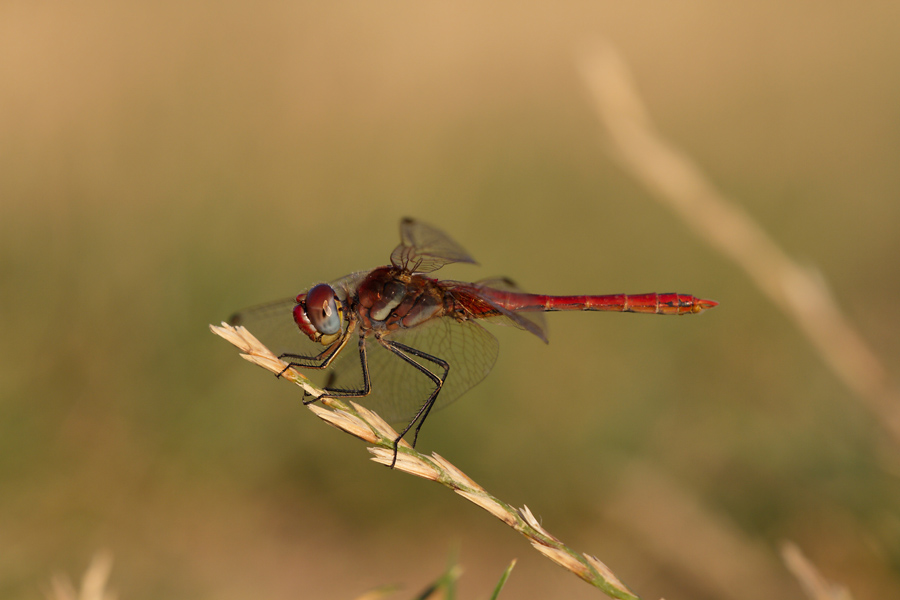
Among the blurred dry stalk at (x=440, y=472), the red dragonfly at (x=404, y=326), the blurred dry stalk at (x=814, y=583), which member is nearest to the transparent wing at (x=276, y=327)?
the red dragonfly at (x=404, y=326)

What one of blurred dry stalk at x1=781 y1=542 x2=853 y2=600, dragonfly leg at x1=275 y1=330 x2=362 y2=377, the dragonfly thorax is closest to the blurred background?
the dragonfly thorax

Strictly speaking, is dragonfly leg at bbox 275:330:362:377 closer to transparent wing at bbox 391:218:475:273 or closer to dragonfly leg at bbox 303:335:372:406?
dragonfly leg at bbox 303:335:372:406

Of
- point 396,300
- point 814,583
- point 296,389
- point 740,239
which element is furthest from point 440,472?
point 296,389

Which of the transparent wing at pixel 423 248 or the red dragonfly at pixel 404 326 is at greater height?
the transparent wing at pixel 423 248

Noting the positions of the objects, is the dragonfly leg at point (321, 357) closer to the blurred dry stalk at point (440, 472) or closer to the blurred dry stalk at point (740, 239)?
the blurred dry stalk at point (440, 472)

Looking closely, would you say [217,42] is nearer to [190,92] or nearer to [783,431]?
[190,92]

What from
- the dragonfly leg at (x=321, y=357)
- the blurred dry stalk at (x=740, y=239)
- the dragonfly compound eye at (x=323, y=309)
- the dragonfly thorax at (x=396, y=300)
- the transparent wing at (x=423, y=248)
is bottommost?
the dragonfly leg at (x=321, y=357)

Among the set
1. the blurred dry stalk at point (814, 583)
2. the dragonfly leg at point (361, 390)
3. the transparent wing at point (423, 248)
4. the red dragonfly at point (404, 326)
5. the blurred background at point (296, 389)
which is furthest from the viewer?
the blurred background at point (296, 389)
